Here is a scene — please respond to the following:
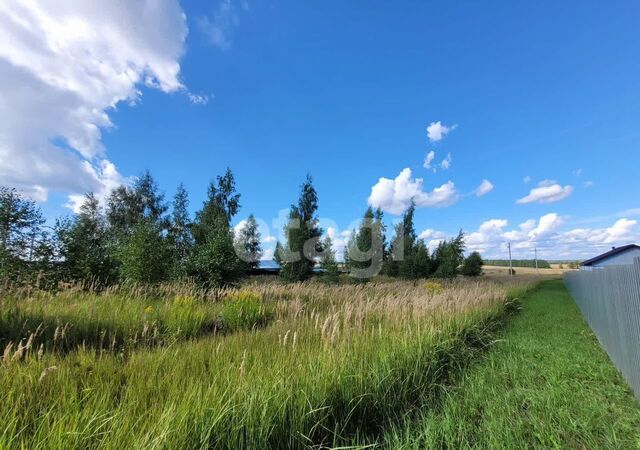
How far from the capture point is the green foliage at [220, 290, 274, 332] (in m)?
6.18

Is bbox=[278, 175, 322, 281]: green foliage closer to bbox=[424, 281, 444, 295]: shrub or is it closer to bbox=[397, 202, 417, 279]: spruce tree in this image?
bbox=[397, 202, 417, 279]: spruce tree

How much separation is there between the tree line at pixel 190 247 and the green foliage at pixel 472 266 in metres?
0.11

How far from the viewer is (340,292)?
33.6 feet

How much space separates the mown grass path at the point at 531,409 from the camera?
2.66 metres

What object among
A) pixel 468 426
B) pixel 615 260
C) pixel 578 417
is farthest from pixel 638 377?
pixel 615 260

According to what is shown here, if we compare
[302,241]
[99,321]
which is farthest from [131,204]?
[99,321]

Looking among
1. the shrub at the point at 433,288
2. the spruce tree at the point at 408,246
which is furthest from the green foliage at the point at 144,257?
the spruce tree at the point at 408,246

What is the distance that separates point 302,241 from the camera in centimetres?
2428

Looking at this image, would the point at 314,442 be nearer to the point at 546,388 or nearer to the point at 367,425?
the point at 367,425

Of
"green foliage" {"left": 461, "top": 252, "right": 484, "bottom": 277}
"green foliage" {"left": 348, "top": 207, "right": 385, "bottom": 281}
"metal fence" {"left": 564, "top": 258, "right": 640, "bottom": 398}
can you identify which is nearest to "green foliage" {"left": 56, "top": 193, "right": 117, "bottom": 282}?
"metal fence" {"left": 564, "top": 258, "right": 640, "bottom": 398}

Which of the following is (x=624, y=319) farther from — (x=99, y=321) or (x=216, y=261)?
(x=216, y=261)

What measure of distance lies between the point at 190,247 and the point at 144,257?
15.1ft

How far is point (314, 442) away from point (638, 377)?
3.96 meters

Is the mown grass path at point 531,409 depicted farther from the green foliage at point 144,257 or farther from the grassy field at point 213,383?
the green foliage at point 144,257
